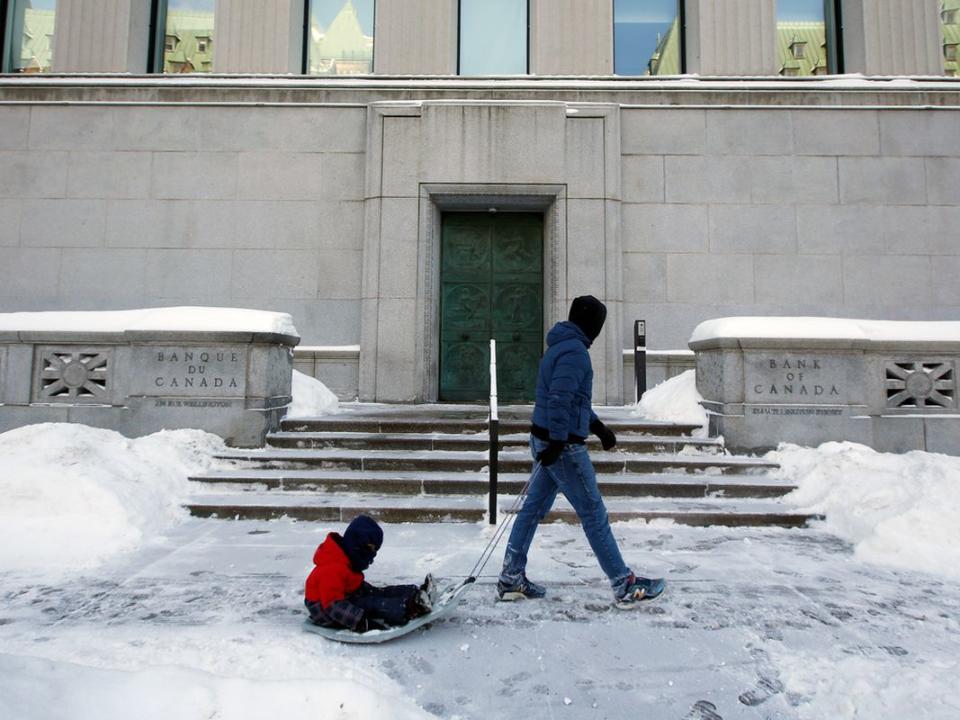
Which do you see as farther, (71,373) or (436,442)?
(71,373)

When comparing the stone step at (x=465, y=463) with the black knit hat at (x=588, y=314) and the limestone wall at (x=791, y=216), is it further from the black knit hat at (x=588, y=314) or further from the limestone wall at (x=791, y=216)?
the limestone wall at (x=791, y=216)

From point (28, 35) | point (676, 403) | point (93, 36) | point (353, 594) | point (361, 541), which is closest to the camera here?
point (361, 541)

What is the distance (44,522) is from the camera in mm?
5207

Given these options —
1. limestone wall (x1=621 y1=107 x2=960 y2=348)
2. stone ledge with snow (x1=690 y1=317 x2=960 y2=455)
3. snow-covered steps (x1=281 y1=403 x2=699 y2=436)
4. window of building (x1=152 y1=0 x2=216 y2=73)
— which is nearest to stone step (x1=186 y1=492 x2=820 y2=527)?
stone ledge with snow (x1=690 y1=317 x2=960 y2=455)

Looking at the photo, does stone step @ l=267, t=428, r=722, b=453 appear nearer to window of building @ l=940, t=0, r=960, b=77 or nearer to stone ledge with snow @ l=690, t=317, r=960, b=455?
stone ledge with snow @ l=690, t=317, r=960, b=455

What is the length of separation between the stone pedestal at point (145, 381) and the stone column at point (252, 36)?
6943mm

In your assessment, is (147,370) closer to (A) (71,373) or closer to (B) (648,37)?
(A) (71,373)

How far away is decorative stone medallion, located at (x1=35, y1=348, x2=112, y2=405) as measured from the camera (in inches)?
307

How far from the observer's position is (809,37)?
12.8 metres

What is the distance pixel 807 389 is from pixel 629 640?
525 centimetres

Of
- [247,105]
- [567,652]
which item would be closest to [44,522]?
[567,652]

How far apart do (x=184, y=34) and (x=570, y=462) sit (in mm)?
13469

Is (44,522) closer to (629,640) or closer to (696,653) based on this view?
(629,640)

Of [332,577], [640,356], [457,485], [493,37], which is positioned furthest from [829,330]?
[493,37]
